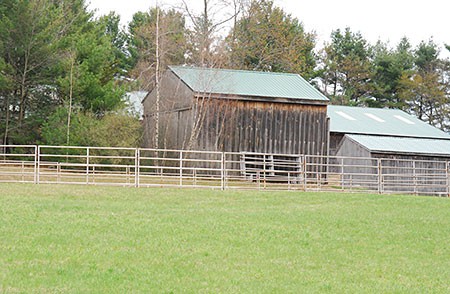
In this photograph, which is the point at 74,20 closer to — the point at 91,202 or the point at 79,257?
the point at 91,202

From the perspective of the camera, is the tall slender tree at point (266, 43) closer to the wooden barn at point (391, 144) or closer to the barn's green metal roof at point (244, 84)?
the wooden barn at point (391, 144)

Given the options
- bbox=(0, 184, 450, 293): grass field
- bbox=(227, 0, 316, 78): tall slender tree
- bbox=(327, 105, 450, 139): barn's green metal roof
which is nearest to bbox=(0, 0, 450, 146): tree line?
bbox=(227, 0, 316, 78): tall slender tree

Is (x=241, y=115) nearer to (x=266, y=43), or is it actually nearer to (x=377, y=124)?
(x=377, y=124)

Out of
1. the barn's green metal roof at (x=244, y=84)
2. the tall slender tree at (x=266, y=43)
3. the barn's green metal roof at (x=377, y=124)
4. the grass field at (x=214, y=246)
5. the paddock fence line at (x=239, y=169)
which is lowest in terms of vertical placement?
the grass field at (x=214, y=246)

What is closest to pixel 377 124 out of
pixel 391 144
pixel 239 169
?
pixel 391 144

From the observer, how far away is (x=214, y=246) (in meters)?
13.6

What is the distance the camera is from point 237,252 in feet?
43.3

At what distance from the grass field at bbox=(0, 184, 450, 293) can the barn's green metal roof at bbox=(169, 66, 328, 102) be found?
42.9 ft

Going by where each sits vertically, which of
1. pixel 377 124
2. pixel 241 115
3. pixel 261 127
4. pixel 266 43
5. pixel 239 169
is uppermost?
pixel 266 43

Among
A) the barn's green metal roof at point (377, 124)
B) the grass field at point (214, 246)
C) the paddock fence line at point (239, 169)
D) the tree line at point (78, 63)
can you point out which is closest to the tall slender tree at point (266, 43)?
the tree line at point (78, 63)

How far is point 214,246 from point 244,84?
887 inches

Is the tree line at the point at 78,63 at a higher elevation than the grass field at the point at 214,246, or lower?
higher

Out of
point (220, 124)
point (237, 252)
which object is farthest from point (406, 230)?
point (220, 124)

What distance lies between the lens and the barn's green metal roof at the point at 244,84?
1341 inches
